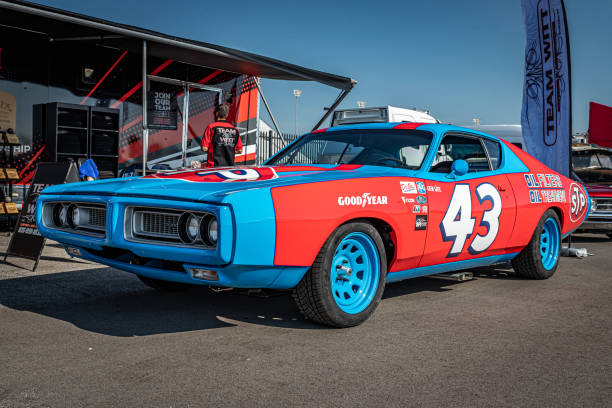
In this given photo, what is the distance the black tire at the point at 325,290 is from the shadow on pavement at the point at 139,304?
0.17 m

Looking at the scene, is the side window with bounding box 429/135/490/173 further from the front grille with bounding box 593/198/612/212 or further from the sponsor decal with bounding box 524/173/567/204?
the front grille with bounding box 593/198/612/212

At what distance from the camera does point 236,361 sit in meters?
2.94

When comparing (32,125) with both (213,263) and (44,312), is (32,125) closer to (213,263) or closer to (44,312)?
(44,312)

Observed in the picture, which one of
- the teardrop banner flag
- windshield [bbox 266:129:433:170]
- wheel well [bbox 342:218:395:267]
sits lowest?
wheel well [bbox 342:218:395:267]

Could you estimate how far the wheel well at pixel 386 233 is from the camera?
12.3 feet

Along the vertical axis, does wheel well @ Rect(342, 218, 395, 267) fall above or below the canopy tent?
below

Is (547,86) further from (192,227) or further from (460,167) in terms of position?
(192,227)

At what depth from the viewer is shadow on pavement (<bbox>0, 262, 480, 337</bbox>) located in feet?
12.0

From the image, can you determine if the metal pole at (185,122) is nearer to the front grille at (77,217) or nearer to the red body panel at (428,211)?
the front grille at (77,217)

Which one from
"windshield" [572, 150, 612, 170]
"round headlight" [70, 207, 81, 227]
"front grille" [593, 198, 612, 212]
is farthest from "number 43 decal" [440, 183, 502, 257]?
"windshield" [572, 150, 612, 170]

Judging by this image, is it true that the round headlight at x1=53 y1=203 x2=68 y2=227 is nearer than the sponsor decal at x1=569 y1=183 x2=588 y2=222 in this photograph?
Yes

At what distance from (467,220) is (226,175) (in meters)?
1.92

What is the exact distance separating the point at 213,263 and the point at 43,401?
102 cm

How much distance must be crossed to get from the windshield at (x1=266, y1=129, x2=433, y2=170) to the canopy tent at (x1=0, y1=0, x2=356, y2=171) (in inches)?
131
